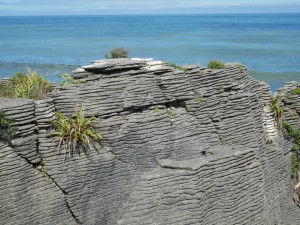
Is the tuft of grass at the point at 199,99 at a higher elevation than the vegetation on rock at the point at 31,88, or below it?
below

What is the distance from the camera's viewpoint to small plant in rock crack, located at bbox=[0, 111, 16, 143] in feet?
51.4

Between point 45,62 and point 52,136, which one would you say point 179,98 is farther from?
point 45,62

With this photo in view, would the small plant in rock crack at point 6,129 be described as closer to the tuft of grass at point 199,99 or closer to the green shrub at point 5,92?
the green shrub at point 5,92

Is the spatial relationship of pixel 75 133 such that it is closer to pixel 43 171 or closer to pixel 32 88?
pixel 43 171

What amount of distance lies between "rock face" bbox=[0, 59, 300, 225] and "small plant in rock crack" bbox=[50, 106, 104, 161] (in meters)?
0.23

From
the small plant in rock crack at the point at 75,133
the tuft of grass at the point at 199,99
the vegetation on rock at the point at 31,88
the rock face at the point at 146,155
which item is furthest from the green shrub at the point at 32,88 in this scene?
the tuft of grass at the point at 199,99

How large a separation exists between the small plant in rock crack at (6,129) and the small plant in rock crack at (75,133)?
1.36m

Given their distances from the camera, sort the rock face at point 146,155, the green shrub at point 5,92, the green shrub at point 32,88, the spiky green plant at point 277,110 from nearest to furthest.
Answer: the rock face at point 146,155 → the green shrub at point 32,88 → the green shrub at point 5,92 → the spiky green plant at point 277,110

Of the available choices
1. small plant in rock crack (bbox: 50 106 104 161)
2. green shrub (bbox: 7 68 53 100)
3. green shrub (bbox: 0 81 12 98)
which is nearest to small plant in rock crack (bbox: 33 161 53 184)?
small plant in rock crack (bbox: 50 106 104 161)

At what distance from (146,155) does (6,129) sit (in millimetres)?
4926

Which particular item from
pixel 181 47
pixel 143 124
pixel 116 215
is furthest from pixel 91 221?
pixel 181 47

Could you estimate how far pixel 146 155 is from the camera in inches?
720

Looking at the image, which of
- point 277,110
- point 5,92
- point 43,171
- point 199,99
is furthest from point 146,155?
point 277,110

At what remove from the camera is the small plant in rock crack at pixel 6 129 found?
1567cm
